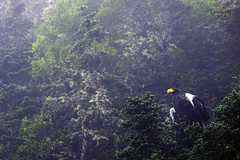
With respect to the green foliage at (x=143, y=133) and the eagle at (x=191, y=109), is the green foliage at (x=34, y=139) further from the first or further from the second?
the eagle at (x=191, y=109)

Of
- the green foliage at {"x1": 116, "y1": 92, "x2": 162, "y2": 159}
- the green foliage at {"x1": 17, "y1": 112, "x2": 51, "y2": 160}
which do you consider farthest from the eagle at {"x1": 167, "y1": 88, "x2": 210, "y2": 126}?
the green foliage at {"x1": 17, "y1": 112, "x2": 51, "y2": 160}

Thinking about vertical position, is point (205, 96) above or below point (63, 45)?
below

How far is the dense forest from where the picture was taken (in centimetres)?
874

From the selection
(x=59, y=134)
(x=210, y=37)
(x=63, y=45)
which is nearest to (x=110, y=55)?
(x=63, y=45)

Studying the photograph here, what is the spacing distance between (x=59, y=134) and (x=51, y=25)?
42.1 ft

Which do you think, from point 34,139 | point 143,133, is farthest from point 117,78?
point 143,133

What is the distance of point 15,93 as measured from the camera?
51.3 feet

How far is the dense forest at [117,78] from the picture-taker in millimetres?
8742

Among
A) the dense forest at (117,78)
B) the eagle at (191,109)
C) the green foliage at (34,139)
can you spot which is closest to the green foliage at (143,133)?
the dense forest at (117,78)

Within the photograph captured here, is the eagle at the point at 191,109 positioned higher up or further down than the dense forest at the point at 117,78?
further down

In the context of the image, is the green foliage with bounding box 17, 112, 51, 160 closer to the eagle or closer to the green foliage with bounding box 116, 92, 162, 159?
the green foliage with bounding box 116, 92, 162, 159

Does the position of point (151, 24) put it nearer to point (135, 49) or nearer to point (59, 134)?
point (135, 49)

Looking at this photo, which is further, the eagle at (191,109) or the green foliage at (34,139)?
the green foliage at (34,139)

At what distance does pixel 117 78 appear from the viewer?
15.2m
